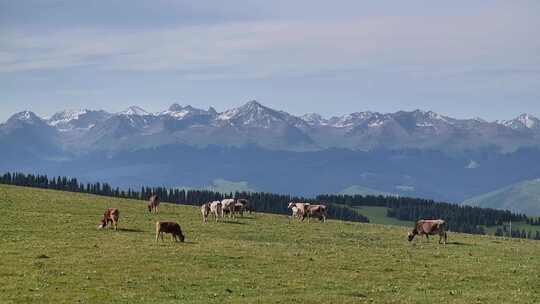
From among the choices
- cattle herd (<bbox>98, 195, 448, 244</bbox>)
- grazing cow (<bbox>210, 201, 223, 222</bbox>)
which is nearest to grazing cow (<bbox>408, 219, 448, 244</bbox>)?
cattle herd (<bbox>98, 195, 448, 244</bbox>)

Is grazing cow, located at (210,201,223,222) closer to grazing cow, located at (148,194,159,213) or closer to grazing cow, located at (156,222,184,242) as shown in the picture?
grazing cow, located at (148,194,159,213)

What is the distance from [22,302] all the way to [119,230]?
25.2 metres

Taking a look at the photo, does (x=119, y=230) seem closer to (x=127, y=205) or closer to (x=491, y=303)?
(x=127, y=205)

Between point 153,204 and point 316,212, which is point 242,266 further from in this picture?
point 316,212

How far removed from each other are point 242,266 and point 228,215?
35.3 m

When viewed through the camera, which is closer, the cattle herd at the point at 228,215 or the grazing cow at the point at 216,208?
the cattle herd at the point at 228,215

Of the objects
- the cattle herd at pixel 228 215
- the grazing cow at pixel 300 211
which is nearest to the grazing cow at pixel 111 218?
the cattle herd at pixel 228 215

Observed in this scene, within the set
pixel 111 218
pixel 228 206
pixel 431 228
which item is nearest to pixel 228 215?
pixel 228 206

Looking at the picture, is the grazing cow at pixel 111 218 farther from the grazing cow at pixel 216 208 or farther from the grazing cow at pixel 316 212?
the grazing cow at pixel 316 212

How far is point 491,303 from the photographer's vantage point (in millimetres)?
31969

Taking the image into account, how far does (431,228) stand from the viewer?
61.6 metres

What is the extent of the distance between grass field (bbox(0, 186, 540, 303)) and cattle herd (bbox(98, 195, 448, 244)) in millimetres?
1237

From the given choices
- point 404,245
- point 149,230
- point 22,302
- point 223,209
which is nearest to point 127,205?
point 223,209

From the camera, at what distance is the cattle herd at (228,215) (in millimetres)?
50438
